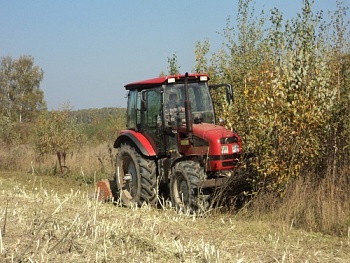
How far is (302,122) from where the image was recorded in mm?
7695

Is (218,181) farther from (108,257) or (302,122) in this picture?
(108,257)

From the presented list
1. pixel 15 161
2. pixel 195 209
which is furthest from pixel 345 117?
pixel 15 161

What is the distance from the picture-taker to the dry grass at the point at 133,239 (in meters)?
3.84

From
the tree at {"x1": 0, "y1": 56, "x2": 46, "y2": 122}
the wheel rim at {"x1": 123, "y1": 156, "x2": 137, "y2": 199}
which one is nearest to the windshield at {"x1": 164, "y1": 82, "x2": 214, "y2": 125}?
the wheel rim at {"x1": 123, "y1": 156, "x2": 137, "y2": 199}

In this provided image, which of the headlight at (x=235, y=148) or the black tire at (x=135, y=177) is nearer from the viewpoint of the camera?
the headlight at (x=235, y=148)

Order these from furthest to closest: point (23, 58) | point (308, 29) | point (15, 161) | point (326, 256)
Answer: point (23, 58) < point (15, 161) < point (308, 29) < point (326, 256)

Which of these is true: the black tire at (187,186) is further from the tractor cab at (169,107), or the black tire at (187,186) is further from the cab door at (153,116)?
the cab door at (153,116)

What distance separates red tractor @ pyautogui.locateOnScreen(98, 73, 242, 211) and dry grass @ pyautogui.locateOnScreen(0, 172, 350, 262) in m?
1.60

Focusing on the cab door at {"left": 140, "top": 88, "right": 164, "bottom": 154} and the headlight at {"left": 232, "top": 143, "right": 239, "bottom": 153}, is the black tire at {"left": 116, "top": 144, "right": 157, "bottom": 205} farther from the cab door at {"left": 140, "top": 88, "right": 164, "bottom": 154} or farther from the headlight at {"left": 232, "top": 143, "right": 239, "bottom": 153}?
the headlight at {"left": 232, "top": 143, "right": 239, "bottom": 153}

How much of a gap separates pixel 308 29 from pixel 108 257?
6.06 metres

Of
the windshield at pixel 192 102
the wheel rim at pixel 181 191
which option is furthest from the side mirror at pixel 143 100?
the wheel rim at pixel 181 191

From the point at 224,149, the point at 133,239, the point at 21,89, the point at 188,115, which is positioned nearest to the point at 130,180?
the point at 188,115

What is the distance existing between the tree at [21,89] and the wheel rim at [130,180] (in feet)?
109

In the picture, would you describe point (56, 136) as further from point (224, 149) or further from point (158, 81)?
point (224, 149)
